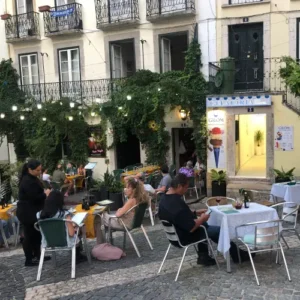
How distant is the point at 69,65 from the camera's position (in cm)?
1529

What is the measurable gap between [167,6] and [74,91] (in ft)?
15.7

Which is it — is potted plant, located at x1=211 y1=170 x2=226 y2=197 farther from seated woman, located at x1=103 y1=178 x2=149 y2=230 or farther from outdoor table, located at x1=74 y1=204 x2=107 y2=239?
outdoor table, located at x1=74 y1=204 x2=107 y2=239

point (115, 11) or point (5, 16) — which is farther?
point (5, 16)

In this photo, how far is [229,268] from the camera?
5379 mm

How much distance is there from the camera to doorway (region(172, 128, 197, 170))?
1357cm

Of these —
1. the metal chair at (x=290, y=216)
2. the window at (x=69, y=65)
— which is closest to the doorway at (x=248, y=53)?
the window at (x=69, y=65)

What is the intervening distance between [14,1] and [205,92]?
9.19 m

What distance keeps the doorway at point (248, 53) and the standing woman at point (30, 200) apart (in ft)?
27.7

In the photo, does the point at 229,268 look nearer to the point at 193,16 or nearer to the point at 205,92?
the point at 205,92

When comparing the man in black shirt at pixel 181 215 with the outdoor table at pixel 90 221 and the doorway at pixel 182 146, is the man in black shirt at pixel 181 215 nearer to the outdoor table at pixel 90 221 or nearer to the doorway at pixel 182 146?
the outdoor table at pixel 90 221

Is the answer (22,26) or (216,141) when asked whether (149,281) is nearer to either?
(216,141)

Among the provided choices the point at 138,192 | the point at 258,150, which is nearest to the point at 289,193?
the point at 138,192

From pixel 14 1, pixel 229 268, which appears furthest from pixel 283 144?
pixel 14 1

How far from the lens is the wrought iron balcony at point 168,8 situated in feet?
40.9
